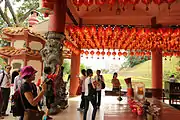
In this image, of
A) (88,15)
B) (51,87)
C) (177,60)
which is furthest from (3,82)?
(177,60)

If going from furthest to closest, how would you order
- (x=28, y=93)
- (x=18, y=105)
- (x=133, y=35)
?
(x=133, y=35) < (x=18, y=105) < (x=28, y=93)

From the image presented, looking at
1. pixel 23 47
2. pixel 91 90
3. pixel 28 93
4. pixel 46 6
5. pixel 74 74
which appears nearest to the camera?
pixel 28 93

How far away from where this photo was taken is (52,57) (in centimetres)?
589

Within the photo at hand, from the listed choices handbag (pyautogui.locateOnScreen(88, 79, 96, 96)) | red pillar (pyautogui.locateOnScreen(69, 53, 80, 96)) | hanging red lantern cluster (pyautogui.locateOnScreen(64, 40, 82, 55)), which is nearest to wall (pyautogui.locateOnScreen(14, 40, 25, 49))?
red pillar (pyautogui.locateOnScreen(69, 53, 80, 96))

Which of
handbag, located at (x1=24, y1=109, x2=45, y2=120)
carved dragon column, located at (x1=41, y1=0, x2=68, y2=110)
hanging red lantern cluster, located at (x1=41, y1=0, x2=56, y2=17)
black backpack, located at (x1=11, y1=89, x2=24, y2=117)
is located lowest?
handbag, located at (x1=24, y1=109, x2=45, y2=120)

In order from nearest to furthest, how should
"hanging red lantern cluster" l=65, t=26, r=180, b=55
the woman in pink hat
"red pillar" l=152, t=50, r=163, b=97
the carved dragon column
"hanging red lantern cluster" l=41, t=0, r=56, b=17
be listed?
1. the woman in pink hat
2. "hanging red lantern cluster" l=41, t=0, r=56, b=17
3. the carved dragon column
4. "hanging red lantern cluster" l=65, t=26, r=180, b=55
5. "red pillar" l=152, t=50, r=163, b=97

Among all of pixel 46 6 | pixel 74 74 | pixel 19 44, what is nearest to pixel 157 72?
pixel 74 74

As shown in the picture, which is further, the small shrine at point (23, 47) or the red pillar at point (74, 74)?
the small shrine at point (23, 47)

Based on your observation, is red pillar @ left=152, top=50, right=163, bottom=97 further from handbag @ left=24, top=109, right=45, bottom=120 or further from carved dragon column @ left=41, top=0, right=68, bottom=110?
handbag @ left=24, top=109, right=45, bottom=120

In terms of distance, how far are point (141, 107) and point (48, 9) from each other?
12.0 feet

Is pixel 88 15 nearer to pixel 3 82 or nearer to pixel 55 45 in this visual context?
pixel 55 45

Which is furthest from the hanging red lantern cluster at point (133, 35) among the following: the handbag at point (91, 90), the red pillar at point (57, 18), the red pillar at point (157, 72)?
the handbag at point (91, 90)

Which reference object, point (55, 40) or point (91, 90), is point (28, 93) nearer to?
point (91, 90)

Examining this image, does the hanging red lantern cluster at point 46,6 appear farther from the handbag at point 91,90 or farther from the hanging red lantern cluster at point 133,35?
the hanging red lantern cluster at point 133,35
